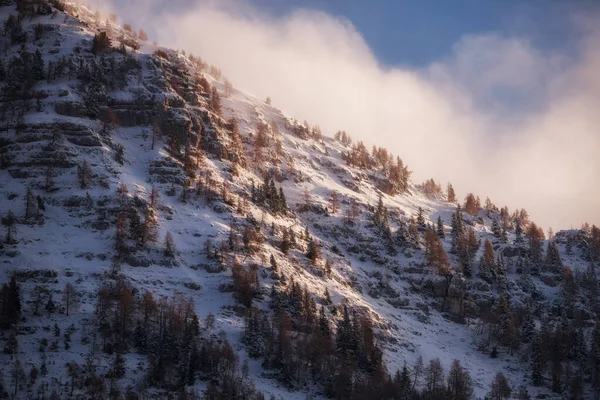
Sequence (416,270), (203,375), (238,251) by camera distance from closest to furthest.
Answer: (203,375)
(238,251)
(416,270)

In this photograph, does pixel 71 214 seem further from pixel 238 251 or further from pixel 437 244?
pixel 437 244

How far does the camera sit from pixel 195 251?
350 ft

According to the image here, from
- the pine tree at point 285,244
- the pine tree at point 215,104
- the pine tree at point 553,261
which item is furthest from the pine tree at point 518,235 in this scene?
the pine tree at point 215,104

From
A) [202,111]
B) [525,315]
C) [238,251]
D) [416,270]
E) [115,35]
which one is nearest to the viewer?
[238,251]

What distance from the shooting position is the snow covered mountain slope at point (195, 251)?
7875cm

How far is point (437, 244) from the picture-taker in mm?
141500

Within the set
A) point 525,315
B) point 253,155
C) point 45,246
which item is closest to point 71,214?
point 45,246

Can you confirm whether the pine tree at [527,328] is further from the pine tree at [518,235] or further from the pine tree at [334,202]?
the pine tree at [334,202]

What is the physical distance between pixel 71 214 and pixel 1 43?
7664 cm

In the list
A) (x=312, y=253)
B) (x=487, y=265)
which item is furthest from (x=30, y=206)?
(x=487, y=265)

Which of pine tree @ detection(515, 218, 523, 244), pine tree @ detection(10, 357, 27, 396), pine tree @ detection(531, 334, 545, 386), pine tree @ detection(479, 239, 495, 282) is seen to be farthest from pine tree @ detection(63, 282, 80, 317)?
pine tree @ detection(515, 218, 523, 244)

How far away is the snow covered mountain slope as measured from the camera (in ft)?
258

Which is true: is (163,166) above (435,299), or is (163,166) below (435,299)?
above

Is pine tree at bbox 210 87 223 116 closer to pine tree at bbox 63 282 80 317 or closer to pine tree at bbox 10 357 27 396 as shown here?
pine tree at bbox 63 282 80 317
